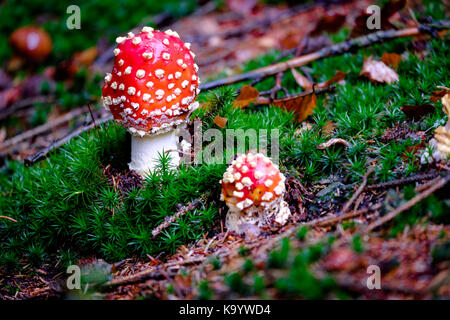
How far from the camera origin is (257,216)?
2.59 meters

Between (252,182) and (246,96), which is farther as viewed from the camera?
(246,96)

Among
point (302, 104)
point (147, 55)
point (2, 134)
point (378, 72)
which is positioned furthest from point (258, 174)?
point (2, 134)

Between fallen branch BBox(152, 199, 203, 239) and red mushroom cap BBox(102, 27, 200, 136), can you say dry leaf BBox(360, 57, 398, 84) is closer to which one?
red mushroom cap BBox(102, 27, 200, 136)

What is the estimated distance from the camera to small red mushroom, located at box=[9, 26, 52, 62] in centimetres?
600

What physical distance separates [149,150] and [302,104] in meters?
1.45

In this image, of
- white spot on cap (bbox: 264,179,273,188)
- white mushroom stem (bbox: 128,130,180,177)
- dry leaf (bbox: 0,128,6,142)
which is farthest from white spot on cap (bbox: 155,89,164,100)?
dry leaf (bbox: 0,128,6,142)

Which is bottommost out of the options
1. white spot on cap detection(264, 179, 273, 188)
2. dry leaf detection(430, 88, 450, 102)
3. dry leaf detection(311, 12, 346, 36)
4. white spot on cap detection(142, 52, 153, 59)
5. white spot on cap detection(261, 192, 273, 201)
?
white spot on cap detection(261, 192, 273, 201)

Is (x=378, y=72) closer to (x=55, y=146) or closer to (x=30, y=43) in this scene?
(x=55, y=146)

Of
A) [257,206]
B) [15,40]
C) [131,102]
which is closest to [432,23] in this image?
[257,206]

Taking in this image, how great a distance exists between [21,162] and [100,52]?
2.99 m

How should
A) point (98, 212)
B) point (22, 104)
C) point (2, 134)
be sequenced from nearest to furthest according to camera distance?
point (98, 212)
point (2, 134)
point (22, 104)

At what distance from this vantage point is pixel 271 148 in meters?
2.97

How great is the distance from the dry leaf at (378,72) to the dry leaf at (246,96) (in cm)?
111

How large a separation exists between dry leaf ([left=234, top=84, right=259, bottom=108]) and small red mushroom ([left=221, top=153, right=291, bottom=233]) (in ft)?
4.00
